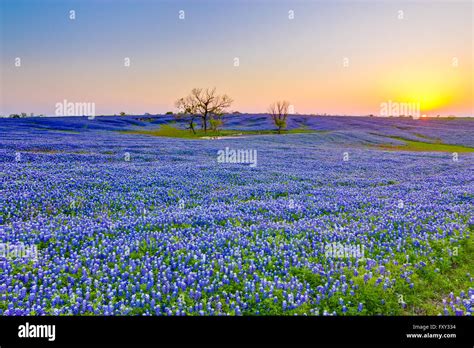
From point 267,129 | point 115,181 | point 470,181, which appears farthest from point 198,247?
point 267,129

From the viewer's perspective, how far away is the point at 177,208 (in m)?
10.8

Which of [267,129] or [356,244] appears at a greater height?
[267,129]

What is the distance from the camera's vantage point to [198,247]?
7.13m

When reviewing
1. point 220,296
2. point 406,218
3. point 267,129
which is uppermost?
point 267,129

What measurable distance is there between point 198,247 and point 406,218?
626 centimetres

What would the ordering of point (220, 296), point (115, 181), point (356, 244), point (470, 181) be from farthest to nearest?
point (470, 181) → point (115, 181) → point (356, 244) → point (220, 296)

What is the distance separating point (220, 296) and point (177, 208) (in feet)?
18.7

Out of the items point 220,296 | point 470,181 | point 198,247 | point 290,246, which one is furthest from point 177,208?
point 470,181

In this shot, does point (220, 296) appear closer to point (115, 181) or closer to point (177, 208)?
point (177, 208)
